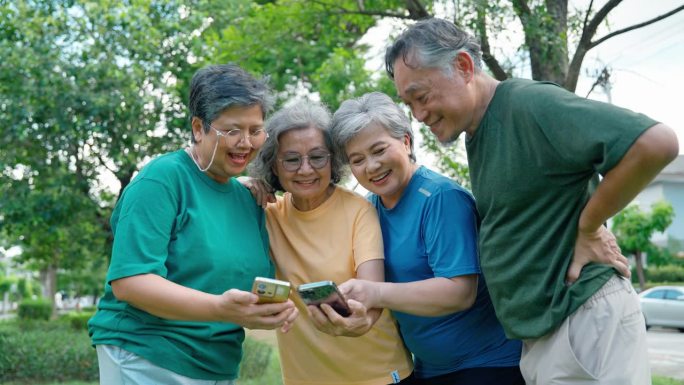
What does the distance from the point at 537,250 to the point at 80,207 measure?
9851 millimetres

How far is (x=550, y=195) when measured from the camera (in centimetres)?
240

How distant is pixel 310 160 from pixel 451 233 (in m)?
0.67

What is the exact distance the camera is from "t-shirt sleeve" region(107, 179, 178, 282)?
94.0 inches

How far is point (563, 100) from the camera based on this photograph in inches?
90.4

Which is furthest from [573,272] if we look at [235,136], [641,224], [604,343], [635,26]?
[641,224]

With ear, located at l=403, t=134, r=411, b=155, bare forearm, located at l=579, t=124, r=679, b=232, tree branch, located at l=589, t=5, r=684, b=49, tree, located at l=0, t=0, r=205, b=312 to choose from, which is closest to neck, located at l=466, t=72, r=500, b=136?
ear, located at l=403, t=134, r=411, b=155

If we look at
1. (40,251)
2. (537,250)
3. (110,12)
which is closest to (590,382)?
(537,250)

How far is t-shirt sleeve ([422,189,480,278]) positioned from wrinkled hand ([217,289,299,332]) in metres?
0.63

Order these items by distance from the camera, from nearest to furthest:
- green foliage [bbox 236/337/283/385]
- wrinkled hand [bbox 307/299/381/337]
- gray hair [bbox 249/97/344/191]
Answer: wrinkled hand [bbox 307/299/381/337], gray hair [bbox 249/97/344/191], green foliage [bbox 236/337/283/385]

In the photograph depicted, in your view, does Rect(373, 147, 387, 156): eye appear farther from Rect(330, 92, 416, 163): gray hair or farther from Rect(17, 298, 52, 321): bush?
Rect(17, 298, 52, 321): bush

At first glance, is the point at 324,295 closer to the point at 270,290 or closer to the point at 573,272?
the point at 270,290

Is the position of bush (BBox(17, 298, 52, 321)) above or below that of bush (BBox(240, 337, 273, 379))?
below

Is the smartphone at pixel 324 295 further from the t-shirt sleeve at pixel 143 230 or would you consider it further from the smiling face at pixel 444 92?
the smiling face at pixel 444 92

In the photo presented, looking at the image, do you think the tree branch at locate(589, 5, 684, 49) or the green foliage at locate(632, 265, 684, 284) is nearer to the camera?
the tree branch at locate(589, 5, 684, 49)
